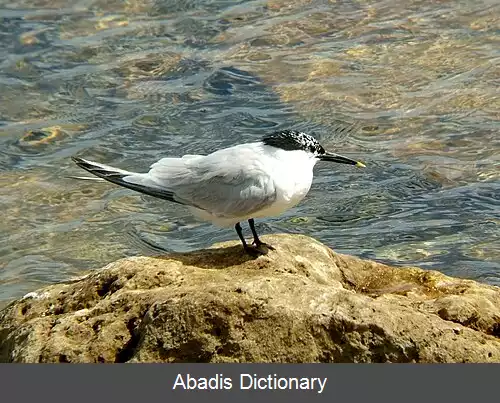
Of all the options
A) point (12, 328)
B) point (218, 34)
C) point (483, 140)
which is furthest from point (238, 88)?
point (12, 328)

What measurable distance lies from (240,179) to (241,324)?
117cm

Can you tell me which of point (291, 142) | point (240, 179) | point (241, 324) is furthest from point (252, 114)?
point (241, 324)

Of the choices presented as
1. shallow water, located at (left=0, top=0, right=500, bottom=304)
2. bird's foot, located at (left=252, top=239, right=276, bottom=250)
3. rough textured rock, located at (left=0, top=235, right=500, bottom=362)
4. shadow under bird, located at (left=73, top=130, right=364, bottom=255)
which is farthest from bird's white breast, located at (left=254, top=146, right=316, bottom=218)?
shallow water, located at (left=0, top=0, right=500, bottom=304)

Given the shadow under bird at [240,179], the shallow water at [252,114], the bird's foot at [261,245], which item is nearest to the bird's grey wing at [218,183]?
the shadow under bird at [240,179]

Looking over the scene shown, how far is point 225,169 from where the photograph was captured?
5.44 metres

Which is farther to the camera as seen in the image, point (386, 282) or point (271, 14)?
point (271, 14)

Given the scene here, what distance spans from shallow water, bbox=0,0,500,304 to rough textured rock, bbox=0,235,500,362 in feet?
8.21

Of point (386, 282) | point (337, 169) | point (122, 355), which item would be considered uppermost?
point (122, 355)

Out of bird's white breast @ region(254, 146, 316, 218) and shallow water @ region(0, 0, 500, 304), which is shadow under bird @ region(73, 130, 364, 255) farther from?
shallow water @ region(0, 0, 500, 304)

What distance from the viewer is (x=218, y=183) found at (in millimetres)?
5445

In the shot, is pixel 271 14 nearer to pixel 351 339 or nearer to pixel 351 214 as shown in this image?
pixel 351 214

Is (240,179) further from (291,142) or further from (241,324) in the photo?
(241,324)

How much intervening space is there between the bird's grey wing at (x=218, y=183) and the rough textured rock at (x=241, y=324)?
0.50 m

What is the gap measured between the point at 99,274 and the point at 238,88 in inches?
233
